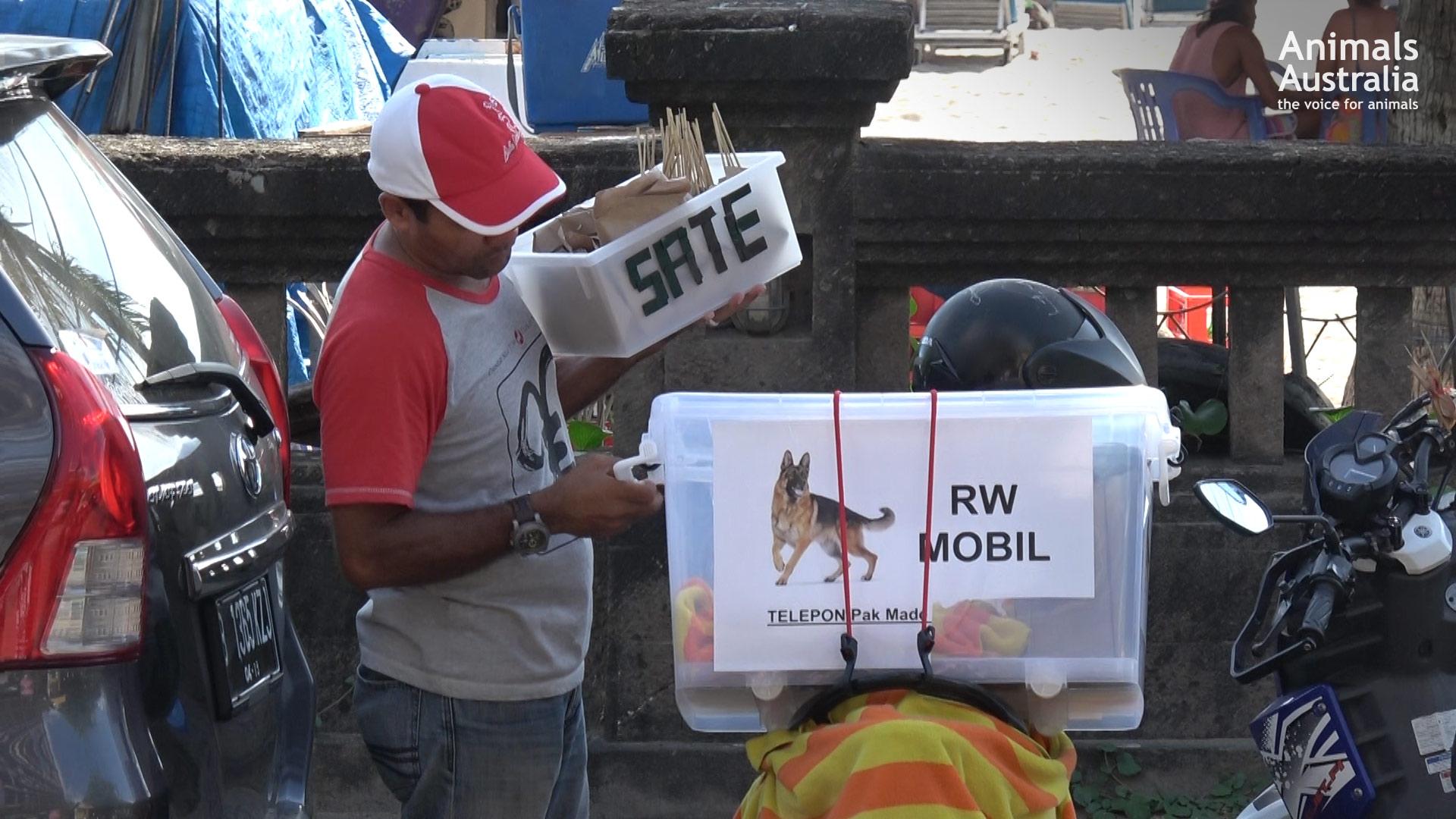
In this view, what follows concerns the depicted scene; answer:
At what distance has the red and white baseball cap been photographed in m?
2.54

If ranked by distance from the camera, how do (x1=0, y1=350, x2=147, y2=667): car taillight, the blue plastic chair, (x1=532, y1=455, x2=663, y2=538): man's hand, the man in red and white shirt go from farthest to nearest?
the blue plastic chair → the man in red and white shirt → (x1=532, y1=455, x2=663, y2=538): man's hand → (x1=0, y1=350, x2=147, y2=667): car taillight

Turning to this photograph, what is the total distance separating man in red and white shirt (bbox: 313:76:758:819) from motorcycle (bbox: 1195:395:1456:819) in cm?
107

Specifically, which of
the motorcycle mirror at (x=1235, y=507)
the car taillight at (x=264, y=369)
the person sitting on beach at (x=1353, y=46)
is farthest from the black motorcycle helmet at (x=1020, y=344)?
the person sitting on beach at (x=1353, y=46)

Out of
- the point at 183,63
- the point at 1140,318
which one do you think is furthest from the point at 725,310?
the point at 183,63

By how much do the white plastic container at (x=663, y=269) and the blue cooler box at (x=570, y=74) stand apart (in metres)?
4.65

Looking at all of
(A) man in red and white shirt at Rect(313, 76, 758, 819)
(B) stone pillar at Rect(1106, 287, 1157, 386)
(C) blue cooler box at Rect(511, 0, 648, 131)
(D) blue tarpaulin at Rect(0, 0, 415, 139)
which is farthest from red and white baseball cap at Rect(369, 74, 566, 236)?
(D) blue tarpaulin at Rect(0, 0, 415, 139)

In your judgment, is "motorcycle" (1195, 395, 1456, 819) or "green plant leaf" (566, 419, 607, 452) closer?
"motorcycle" (1195, 395, 1456, 819)

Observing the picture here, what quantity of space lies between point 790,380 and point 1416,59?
2947mm

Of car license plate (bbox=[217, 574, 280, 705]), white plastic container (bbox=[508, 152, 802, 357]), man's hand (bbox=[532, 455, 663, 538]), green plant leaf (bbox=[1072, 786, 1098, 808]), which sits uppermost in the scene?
white plastic container (bbox=[508, 152, 802, 357])

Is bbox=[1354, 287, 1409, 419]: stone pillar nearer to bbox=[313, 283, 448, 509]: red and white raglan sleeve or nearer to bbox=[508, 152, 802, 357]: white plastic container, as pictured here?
bbox=[508, 152, 802, 357]: white plastic container

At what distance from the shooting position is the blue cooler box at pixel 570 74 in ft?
24.3

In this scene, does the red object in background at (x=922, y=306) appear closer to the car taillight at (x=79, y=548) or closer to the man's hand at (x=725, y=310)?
the man's hand at (x=725, y=310)

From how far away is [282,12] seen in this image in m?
9.15

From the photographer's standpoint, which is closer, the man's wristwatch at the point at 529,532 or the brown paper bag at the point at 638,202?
the man's wristwatch at the point at 529,532
